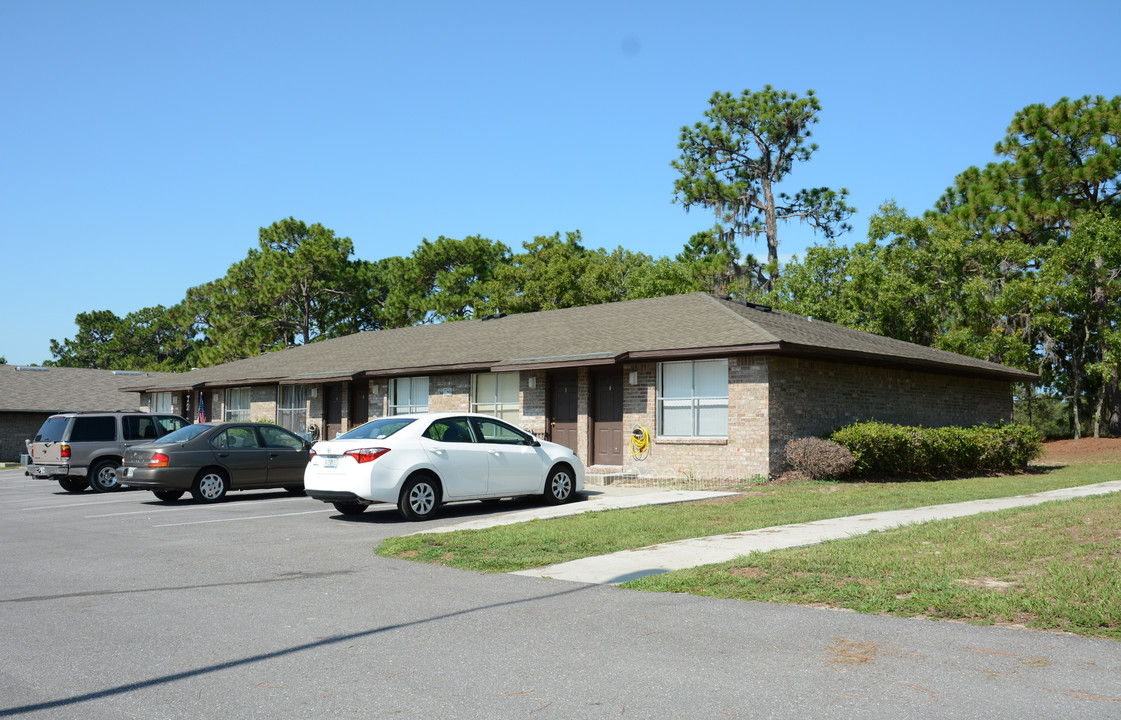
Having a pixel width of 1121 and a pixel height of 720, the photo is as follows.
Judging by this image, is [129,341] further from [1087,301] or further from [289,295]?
[1087,301]

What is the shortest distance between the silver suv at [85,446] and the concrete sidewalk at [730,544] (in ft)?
39.0

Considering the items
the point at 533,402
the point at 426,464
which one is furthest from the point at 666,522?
the point at 533,402

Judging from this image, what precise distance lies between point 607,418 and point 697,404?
2.69 metres

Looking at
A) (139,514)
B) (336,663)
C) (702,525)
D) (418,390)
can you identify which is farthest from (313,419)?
(336,663)

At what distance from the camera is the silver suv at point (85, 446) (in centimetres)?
2062

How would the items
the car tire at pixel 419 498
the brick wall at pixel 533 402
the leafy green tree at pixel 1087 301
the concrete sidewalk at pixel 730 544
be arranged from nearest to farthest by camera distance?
the concrete sidewalk at pixel 730 544 < the car tire at pixel 419 498 < the brick wall at pixel 533 402 < the leafy green tree at pixel 1087 301

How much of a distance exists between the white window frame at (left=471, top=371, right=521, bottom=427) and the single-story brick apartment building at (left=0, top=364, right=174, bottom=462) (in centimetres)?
2047

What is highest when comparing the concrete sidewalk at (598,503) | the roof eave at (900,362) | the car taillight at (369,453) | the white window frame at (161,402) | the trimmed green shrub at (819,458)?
the roof eave at (900,362)

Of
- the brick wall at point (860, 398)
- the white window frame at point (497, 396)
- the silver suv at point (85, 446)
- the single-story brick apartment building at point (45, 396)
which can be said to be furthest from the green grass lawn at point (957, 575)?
the single-story brick apartment building at point (45, 396)

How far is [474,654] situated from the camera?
6035 mm

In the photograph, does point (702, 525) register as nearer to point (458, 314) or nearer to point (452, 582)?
point (452, 582)

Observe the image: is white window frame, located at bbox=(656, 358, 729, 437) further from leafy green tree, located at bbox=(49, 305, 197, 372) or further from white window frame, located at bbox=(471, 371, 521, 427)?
leafy green tree, located at bbox=(49, 305, 197, 372)

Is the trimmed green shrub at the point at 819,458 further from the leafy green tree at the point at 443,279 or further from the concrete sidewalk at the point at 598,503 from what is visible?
the leafy green tree at the point at 443,279

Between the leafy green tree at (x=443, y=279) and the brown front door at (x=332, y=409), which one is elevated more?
the leafy green tree at (x=443, y=279)
